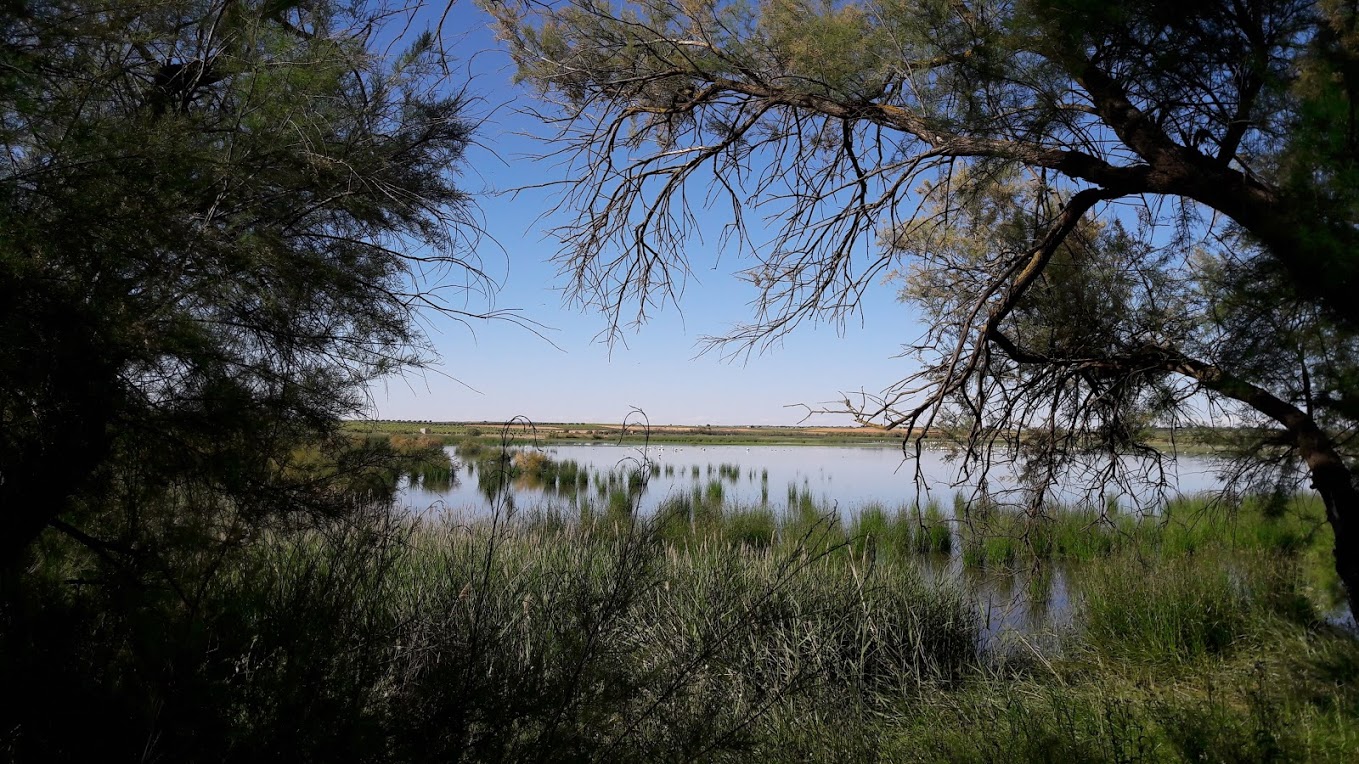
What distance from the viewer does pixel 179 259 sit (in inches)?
92.0

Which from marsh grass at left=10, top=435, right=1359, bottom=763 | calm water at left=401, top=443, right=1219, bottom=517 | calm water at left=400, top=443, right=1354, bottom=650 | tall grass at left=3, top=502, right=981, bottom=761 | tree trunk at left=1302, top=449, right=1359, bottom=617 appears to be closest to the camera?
tall grass at left=3, top=502, right=981, bottom=761

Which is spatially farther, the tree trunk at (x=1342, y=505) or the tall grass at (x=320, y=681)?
the tree trunk at (x=1342, y=505)

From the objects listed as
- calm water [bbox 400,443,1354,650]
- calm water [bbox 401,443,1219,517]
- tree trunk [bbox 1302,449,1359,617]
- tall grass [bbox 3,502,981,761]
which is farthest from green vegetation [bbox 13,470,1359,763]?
calm water [bbox 401,443,1219,517]

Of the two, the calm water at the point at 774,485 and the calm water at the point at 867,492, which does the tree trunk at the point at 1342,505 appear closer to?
the calm water at the point at 867,492

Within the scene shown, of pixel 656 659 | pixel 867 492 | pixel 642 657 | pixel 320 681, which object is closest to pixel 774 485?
pixel 867 492

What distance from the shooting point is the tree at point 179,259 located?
7.11 ft

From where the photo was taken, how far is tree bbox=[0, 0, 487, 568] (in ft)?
7.11

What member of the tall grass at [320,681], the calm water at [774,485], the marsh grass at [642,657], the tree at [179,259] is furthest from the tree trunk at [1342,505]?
the calm water at [774,485]

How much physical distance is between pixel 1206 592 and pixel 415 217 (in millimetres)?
7648

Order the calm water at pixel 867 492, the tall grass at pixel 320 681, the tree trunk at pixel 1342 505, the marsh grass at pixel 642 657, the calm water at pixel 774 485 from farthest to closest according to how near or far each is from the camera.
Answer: the calm water at pixel 774 485
the calm water at pixel 867 492
the tree trunk at pixel 1342 505
the marsh grass at pixel 642 657
the tall grass at pixel 320 681

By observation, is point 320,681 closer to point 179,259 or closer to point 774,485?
point 179,259

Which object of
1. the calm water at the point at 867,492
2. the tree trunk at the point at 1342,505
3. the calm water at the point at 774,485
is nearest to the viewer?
the tree trunk at the point at 1342,505

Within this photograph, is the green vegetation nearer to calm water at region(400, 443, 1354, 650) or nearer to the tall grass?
the tall grass

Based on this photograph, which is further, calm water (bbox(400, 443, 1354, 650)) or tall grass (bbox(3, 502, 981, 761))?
calm water (bbox(400, 443, 1354, 650))
